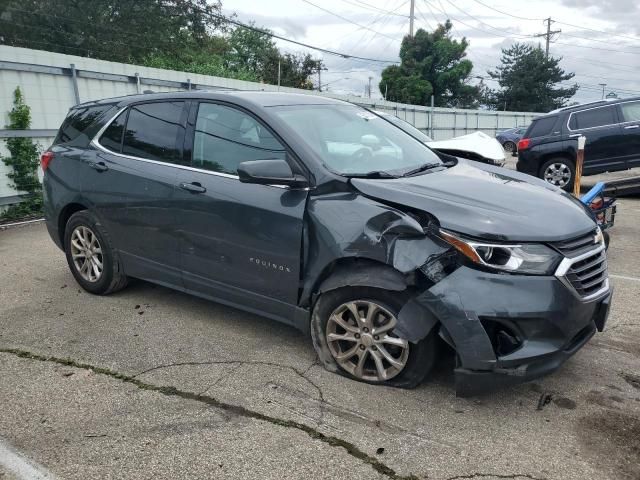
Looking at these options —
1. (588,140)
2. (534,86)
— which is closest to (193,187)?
(588,140)

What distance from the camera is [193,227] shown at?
395 cm

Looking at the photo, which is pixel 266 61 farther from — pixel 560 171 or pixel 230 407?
pixel 230 407

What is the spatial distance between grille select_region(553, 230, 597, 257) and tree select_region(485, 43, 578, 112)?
62517 millimetres

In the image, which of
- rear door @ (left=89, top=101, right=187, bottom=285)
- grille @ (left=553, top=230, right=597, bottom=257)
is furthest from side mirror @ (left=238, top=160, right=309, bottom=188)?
grille @ (left=553, top=230, right=597, bottom=257)

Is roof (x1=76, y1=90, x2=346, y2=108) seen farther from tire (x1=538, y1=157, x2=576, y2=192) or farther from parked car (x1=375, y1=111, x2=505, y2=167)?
tire (x1=538, y1=157, x2=576, y2=192)

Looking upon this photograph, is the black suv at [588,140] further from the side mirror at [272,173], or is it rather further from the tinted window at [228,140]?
the side mirror at [272,173]

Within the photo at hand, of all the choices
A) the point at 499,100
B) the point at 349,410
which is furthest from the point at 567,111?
the point at 499,100

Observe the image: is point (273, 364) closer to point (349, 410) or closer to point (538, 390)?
point (349, 410)

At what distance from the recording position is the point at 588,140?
1082 centimetres

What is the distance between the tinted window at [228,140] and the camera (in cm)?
372

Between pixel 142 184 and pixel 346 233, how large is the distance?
6.19 feet

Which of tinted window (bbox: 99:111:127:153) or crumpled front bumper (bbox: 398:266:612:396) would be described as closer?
crumpled front bumper (bbox: 398:266:612:396)

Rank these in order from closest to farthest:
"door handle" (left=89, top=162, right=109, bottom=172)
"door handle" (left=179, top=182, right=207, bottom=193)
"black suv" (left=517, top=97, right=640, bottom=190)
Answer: "door handle" (left=179, top=182, right=207, bottom=193) → "door handle" (left=89, top=162, right=109, bottom=172) → "black suv" (left=517, top=97, right=640, bottom=190)

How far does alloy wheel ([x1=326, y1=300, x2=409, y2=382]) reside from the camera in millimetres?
3182
